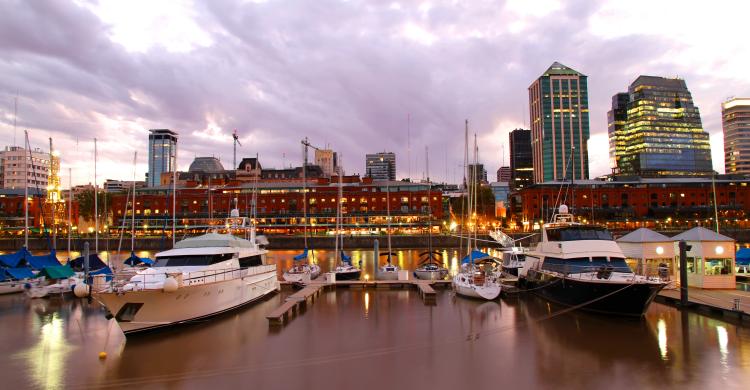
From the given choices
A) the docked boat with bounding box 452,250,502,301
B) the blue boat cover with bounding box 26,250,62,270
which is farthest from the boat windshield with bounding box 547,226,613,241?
the blue boat cover with bounding box 26,250,62,270

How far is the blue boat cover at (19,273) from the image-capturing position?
39125 millimetres

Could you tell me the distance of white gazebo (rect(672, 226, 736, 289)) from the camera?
104 feet

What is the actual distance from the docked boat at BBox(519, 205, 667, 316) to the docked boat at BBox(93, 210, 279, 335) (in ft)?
67.8

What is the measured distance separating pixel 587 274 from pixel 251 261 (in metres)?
22.3

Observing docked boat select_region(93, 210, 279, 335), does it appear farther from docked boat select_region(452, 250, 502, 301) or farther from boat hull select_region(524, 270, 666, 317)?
boat hull select_region(524, 270, 666, 317)

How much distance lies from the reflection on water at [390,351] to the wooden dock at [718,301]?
0.78 m

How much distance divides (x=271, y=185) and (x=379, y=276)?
4114 inches

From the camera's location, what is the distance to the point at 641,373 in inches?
733

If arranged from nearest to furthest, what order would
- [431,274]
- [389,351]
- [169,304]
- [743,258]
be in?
[389,351]
[169,304]
[743,258]
[431,274]

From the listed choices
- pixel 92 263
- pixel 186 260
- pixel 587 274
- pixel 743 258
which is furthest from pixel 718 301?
pixel 92 263

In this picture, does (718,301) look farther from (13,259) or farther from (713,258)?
(13,259)

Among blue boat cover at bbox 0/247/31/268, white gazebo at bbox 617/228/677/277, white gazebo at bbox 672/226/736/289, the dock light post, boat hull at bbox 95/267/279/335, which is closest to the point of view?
boat hull at bbox 95/267/279/335

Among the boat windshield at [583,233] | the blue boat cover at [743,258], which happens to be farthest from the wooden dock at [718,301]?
the blue boat cover at [743,258]

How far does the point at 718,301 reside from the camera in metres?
27.8
